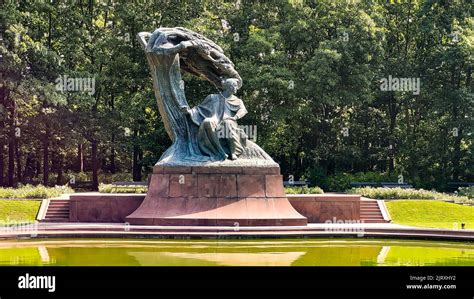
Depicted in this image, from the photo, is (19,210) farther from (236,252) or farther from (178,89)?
(236,252)

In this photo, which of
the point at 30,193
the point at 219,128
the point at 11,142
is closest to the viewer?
the point at 219,128

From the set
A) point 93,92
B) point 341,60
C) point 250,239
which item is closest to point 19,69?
point 93,92

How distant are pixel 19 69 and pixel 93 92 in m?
4.53

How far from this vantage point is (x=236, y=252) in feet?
60.4

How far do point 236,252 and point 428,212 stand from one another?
42.9 feet

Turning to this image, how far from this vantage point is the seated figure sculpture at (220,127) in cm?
2522

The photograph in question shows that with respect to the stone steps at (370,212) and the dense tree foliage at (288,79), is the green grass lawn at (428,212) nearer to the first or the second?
the stone steps at (370,212)

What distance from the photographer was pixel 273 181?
25.2m

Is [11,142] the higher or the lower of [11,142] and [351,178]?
the higher

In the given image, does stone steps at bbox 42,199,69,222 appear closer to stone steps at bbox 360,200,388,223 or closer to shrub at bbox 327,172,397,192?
stone steps at bbox 360,200,388,223

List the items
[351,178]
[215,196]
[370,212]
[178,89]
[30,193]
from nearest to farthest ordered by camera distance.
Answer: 1. [215,196]
2. [178,89]
3. [370,212]
4. [30,193]
5. [351,178]

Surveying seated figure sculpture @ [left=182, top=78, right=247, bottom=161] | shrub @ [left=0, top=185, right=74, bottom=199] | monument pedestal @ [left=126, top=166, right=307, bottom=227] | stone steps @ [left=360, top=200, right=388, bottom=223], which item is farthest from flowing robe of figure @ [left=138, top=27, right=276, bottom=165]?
shrub @ [left=0, top=185, right=74, bottom=199]

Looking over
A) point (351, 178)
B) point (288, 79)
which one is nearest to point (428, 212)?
point (288, 79)

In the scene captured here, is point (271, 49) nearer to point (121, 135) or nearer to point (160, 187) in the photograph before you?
point (121, 135)
